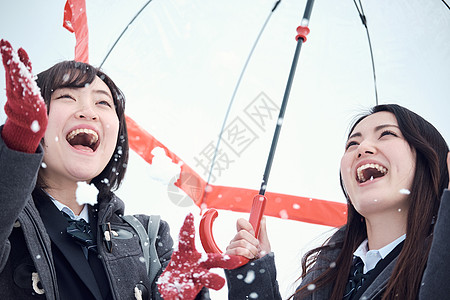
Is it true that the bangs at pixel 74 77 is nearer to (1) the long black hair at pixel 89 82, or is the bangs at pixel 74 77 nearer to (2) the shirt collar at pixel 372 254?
(1) the long black hair at pixel 89 82

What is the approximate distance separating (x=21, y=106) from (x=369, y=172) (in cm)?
111

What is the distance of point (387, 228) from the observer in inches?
56.4

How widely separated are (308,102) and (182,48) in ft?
2.23

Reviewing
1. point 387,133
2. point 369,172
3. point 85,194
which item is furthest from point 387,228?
point 85,194

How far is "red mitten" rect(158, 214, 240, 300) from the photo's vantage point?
47.5 inches

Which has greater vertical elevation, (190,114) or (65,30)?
(65,30)

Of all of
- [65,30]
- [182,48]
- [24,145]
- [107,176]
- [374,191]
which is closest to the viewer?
[24,145]

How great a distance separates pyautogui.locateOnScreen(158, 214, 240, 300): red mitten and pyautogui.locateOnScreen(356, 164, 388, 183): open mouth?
0.58 meters

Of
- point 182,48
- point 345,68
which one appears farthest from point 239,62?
point 345,68

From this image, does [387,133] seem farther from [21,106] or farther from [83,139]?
[21,106]

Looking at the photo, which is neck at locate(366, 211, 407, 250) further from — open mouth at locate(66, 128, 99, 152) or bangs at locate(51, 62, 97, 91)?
bangs at locate(51, 62, 97, 91)

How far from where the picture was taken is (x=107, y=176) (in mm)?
1620

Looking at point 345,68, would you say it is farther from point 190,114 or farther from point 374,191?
point 374,191

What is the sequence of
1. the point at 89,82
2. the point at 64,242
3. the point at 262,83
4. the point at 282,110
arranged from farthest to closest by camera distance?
the point at 262,83 < the point at 282,110 < the point at 89,82 < the point at 64,242
